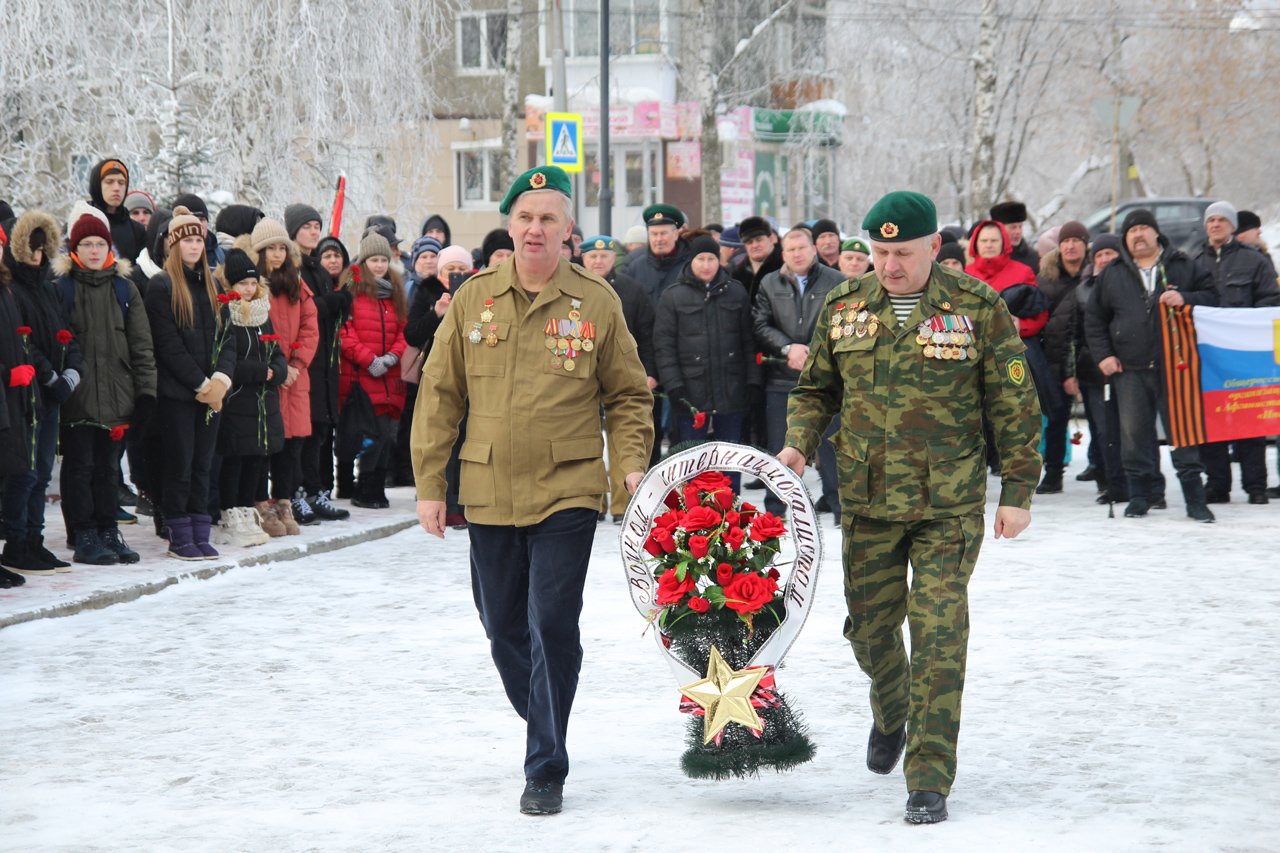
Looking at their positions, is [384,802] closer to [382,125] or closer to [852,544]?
[852,544]

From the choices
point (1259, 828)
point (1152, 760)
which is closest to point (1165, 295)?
point (1152, 760)

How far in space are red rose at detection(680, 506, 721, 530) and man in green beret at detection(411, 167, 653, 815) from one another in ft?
0.71

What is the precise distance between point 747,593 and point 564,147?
17.2m

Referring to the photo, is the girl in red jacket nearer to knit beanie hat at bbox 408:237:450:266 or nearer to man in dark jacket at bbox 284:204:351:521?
man in dark jacket at bbox 284:204:351:521

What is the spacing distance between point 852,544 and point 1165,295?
7.84m

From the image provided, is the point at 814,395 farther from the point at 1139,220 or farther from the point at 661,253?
the point at 661,253

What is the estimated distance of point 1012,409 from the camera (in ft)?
19.5

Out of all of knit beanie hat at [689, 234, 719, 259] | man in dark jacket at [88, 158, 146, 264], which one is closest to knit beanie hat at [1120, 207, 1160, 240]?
knit beanie hat at [689, 234, 719, 259]

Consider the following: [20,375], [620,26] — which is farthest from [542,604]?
[620,26]

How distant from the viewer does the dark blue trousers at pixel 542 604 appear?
5.93 meters

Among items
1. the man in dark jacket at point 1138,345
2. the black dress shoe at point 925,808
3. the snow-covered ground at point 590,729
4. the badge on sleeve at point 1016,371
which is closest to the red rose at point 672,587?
the snow-covered ground at point 590,729

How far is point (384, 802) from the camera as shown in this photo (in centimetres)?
604

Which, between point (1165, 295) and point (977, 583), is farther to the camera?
point (1165, 295)

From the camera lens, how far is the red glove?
9.67m
